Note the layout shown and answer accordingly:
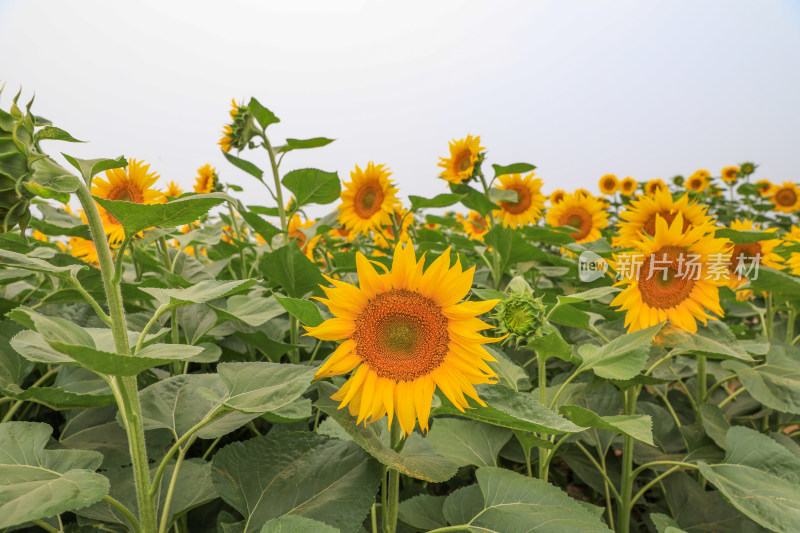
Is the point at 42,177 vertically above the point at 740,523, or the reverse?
the point at 42,177

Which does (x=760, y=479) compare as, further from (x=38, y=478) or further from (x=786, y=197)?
(x=786, y=197)

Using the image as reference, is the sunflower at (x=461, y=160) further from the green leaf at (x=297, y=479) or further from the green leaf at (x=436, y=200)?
the green leaf at (x=297, y=479)

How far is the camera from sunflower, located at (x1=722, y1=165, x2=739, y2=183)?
20.6 feet

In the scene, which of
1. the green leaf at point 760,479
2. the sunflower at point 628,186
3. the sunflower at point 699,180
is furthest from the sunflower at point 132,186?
the sunflower at point 699,180

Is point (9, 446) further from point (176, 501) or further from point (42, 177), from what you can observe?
point (42, 177)

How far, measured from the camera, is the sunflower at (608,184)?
5.78 metres

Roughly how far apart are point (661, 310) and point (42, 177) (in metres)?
1.31

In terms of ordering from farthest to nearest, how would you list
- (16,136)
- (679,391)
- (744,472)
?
(679,391) → (744,472) → (16,136)

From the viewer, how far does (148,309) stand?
1681mm

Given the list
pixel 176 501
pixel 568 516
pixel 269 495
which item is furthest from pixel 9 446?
pixel 568 516

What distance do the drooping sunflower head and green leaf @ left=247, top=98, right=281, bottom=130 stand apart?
21.3ft

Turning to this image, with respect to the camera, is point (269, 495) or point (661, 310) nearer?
point (269, 495)

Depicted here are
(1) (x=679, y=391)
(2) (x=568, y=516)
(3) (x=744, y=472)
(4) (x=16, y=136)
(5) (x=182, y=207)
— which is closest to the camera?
(4) (x=16, y=136)

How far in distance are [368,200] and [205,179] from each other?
3.10 feet
